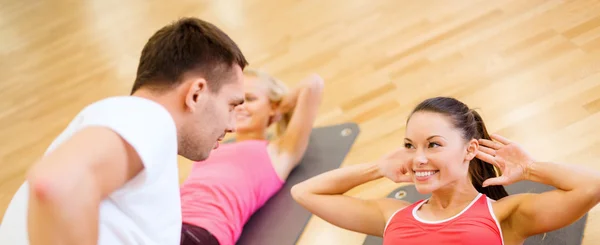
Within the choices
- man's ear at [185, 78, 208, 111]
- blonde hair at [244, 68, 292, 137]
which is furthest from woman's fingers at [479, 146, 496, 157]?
blonde hair at [244, 68, 292, 137]

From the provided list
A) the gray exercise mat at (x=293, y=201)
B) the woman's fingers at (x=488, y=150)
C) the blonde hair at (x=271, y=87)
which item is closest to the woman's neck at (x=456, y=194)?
the woman's fingers at (x=488, y=150)

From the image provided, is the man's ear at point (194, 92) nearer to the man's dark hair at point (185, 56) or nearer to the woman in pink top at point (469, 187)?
the man's dark hair at point (185, 56)

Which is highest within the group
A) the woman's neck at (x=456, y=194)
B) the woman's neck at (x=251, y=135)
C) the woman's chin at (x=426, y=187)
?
the woman's chin at (x=426, y=187)

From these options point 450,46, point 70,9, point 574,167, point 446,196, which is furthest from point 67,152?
point 70,9

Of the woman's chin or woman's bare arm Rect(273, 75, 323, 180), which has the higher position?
the woman's chin

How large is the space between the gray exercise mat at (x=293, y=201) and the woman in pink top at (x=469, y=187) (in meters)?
0.53

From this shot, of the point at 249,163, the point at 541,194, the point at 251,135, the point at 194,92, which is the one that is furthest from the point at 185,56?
the point at 251,135

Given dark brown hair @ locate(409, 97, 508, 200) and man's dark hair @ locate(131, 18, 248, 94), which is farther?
dark brown hair @ locate(409, 97, 508, 200)

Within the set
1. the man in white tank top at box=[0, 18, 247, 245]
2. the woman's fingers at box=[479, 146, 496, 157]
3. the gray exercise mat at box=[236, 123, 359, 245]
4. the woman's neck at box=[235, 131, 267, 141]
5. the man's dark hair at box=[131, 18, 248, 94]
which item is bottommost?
the gray exercise mat at box=[236, 123, 359, 245]

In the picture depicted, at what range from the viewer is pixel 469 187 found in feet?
5.96

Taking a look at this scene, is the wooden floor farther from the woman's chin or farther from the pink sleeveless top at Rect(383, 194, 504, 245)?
the woman's chin

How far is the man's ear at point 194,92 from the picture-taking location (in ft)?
4.18

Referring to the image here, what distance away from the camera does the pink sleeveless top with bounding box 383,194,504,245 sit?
5.56 feet

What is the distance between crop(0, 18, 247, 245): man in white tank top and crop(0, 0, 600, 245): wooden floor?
Result: 109cm
